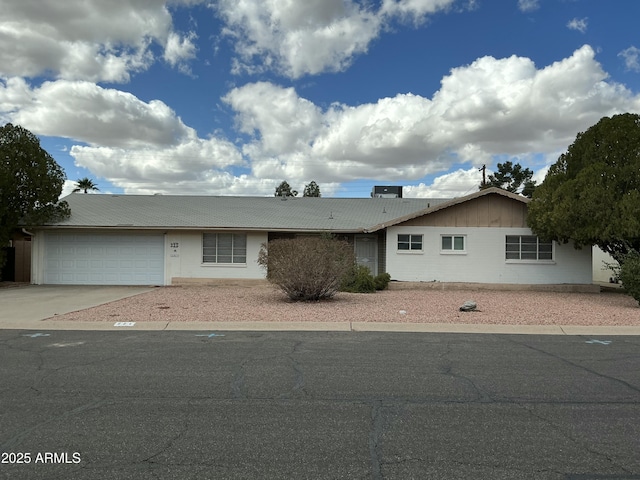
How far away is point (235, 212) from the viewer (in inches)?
970

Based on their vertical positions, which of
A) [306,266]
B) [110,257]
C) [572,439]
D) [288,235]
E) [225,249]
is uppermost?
[288,235]

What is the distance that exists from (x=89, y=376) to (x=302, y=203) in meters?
21.2

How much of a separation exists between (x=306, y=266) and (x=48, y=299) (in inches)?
329

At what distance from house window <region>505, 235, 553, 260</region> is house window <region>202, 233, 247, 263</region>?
1108 cm

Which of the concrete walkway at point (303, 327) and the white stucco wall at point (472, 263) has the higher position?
the white stucco wall at point (472, 263)

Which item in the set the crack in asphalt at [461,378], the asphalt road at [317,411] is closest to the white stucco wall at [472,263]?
the asphalt road at [317,411]

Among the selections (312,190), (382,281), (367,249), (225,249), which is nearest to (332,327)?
(382,281)

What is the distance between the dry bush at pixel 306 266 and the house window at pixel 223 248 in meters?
6.59

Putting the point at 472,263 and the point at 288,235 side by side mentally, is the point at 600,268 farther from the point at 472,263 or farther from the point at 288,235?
the point at 288,235

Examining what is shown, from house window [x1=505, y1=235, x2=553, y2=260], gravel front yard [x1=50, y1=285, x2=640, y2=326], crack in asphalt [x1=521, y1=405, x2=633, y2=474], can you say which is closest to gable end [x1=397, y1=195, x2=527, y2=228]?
house window [x1=505, y1=235, x2=553, y2=260]

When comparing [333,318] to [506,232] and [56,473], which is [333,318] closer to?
[56,473]

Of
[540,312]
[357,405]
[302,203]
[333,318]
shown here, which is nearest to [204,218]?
[302,203]

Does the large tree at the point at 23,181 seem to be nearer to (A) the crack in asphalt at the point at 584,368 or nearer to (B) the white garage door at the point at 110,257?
(B) the white garage door at the point at 110,257

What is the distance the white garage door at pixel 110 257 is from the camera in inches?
882
